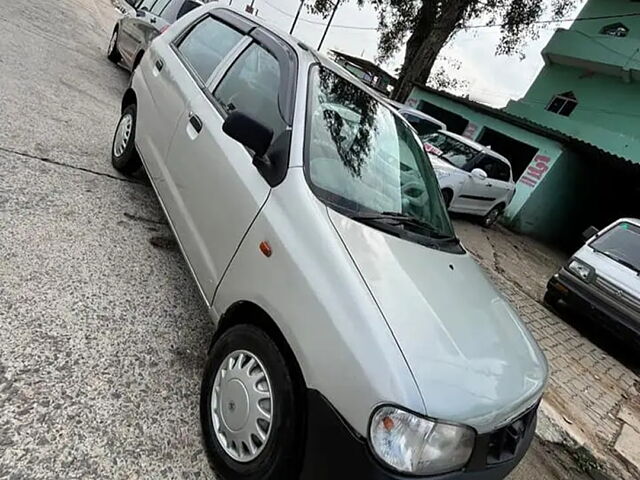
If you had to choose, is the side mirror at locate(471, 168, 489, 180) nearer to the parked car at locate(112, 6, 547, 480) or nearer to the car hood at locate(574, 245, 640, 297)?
the car hood at locate(574, 245, 640, 297)

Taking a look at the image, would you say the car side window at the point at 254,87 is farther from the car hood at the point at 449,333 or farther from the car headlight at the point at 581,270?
the car headlight at the point at 581,270

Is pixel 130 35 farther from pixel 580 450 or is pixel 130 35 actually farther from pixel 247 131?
pixel 580 450

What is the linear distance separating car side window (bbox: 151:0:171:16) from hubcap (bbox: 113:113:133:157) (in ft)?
16.4

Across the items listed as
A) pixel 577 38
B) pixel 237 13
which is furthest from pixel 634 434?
pixel 577 38

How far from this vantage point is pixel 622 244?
5680 mm

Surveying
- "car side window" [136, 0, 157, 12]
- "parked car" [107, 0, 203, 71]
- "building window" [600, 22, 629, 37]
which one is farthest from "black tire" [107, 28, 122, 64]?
"building window" [600, 22, 629, 37]

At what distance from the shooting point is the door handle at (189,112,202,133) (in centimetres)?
258

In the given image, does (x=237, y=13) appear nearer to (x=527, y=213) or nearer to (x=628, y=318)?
(x=628, y=318)

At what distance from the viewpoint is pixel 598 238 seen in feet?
19.4

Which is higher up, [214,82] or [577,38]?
[577,38]

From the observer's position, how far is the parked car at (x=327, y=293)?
1.39m

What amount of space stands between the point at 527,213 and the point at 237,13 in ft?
35.5

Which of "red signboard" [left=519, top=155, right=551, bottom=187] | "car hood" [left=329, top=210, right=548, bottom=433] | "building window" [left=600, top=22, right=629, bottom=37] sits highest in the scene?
"building window" [left=600, top=22, right=629, bottom=37]

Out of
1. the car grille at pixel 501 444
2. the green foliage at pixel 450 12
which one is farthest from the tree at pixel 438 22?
the car grille at pixel 501 444
